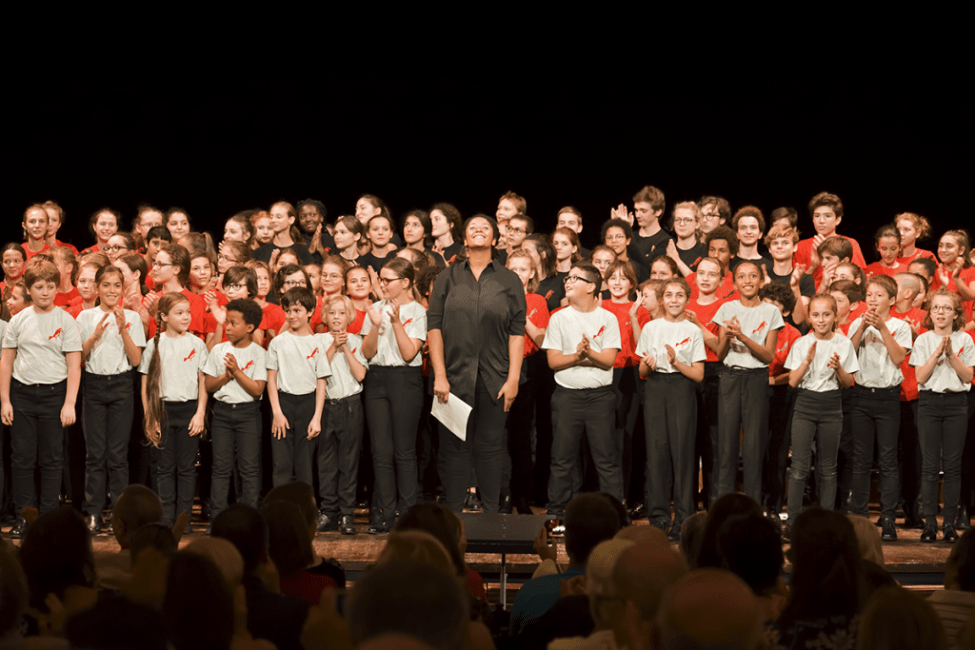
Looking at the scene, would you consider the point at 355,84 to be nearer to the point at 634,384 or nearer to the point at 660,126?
the point at 660,126

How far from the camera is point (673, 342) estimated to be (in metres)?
5.00

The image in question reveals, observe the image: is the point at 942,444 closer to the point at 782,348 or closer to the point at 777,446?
the point at 777,446

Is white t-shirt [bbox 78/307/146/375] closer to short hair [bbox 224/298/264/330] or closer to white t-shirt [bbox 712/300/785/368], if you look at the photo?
short hair [bbox 224/298/264/330]

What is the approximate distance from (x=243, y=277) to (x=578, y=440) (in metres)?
2.04

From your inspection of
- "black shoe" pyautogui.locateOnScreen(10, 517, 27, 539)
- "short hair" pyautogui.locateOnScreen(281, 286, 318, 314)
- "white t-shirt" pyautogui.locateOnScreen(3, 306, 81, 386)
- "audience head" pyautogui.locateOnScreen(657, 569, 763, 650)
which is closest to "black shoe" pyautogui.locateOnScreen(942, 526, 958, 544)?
"short hair" pyautogui.locateOnScreen(281, 286, 318, 314)

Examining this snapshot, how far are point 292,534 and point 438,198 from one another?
23.0 ft

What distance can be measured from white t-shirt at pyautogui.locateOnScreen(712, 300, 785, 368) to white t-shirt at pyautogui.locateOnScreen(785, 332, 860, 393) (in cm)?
16

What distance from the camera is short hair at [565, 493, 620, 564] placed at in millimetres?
2613

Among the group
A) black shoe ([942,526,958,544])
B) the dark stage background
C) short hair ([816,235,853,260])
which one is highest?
the dark stage background

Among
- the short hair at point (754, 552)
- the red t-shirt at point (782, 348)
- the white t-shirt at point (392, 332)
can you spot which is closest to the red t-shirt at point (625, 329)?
the red t-shirt at point (782, 348)

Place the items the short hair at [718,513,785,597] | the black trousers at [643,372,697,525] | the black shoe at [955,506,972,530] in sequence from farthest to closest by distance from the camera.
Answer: the black shoe at [955,506,972,530] < the black trousers at [643,372,697,525] < the short hair at [718,513,785,597]

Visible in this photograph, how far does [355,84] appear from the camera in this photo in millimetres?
9172

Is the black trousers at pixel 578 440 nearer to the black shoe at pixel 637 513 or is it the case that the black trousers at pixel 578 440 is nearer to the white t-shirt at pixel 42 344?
the black shoe at pixel 637 513

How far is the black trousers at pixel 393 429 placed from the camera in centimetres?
509
